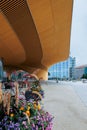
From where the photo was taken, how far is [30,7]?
35.5 ft

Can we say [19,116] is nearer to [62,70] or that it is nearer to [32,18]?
[32,18]

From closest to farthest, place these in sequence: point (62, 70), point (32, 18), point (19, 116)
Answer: point (19, 116) → point (32, 18) → point (62, 70)

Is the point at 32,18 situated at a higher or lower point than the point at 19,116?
higher

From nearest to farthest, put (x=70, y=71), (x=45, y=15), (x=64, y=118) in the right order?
(x=64, y=118) < (x=45, y=15) < (x=70, y=71)

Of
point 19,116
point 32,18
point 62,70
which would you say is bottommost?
point 19,116

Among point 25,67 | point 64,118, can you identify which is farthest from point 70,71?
point 64,118

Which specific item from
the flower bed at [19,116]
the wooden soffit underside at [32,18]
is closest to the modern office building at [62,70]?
the wooden soffit underside at [32,18]

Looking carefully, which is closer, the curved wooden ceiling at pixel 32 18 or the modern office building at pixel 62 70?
the curved wooden ceiling at pixel 32 18

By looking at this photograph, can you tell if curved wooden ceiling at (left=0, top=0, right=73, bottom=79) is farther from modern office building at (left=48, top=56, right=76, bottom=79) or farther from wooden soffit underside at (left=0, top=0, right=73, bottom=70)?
modern office building at (left=48, top=56, right=76, bottom=79)

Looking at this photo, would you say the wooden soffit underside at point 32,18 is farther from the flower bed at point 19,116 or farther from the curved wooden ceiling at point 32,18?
the flower bed at point 19,116

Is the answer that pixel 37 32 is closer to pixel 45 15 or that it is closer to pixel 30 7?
pixel 45 15

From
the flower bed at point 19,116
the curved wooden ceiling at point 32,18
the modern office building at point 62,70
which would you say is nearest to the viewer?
the flower bed at point 19,116

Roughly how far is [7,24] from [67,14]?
13.9 feet

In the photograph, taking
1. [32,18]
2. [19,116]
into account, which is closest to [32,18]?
[32,18]
